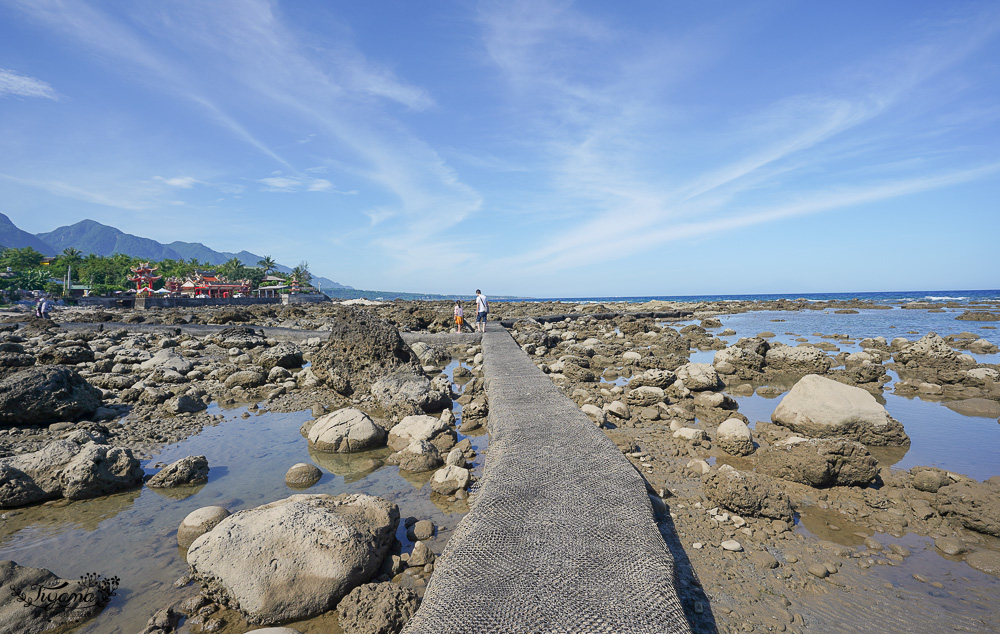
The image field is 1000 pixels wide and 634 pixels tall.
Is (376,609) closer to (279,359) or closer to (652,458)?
(652,458)

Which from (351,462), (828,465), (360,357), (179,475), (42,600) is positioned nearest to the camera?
(42,600)

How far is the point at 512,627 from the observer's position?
2242 mm

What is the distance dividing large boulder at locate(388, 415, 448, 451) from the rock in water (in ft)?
10.5

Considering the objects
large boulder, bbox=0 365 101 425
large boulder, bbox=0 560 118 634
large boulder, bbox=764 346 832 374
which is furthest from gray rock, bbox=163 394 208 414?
large boulder, bbox=764 346 832 374

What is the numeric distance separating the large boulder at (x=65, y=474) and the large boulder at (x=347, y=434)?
208cm

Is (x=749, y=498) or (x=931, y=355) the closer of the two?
(x=749, y=498)

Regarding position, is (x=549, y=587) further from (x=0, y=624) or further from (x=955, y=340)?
(x=955, y=340)

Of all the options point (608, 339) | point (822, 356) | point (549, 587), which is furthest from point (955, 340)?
point (549, 587)

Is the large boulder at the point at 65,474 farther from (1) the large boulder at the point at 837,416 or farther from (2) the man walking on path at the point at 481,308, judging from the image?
(2) the man walking on path at the point at 481,308

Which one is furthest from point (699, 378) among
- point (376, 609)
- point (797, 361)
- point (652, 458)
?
point (376, 609)

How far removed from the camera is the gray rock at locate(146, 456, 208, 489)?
5.25 meters

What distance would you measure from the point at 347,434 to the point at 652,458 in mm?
4217

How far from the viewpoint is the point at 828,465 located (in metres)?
4.75

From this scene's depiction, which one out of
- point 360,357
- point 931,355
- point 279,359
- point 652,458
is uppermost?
point 360,357
